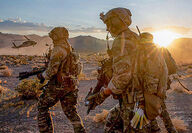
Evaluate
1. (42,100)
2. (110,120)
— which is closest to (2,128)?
(42,100)

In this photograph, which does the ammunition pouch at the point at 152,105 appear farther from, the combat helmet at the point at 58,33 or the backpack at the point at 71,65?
the combat helmet at the point at 58,33

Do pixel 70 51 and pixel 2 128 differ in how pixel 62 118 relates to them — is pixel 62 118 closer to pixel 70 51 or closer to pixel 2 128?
pixel 2 128

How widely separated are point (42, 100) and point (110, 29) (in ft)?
6.32

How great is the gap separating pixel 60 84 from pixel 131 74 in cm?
183

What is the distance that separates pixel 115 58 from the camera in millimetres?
2205

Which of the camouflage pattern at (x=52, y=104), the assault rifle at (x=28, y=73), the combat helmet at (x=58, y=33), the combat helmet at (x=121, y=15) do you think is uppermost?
the combat helmet at (x=121, y=15)

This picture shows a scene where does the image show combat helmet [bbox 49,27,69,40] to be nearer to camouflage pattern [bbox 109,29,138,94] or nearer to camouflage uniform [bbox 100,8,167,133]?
camouflage uniform [bbox 100,8,167,133]

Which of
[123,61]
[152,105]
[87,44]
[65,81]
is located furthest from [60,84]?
[87,44]

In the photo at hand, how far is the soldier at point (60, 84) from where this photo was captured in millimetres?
3416

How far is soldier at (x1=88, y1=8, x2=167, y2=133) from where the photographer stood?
6.77ft

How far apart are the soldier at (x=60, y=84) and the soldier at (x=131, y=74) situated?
1362 millimetres

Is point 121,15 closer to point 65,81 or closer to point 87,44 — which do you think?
point 65,81

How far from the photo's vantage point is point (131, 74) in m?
2.14

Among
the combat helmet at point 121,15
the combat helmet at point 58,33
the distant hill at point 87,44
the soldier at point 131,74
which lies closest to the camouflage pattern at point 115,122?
the soldier at point 131,74
